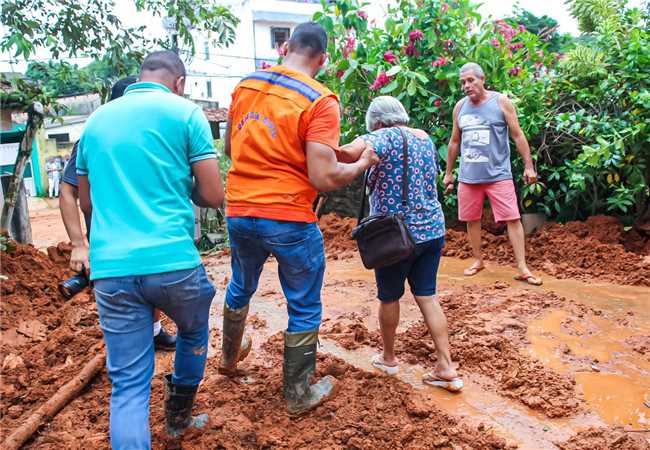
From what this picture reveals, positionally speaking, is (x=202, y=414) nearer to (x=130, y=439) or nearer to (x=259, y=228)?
(x=130, y=439)

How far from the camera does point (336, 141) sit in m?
2.85

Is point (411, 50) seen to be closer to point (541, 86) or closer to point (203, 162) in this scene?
point (541, 86)

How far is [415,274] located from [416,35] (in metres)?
4.49

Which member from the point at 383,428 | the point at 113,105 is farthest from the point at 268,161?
the point at 383,428

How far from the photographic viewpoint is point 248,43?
1251 inches

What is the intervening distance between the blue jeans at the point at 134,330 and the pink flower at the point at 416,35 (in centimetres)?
543

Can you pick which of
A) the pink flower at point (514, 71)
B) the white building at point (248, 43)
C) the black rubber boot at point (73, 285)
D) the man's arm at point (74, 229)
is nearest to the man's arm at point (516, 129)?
the pink flower at point (514, 71)

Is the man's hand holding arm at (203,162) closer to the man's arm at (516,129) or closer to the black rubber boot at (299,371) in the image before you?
the black rubber boot at (299,371)

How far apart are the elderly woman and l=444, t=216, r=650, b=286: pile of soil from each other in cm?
267

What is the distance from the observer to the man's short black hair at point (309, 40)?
2.93 meters

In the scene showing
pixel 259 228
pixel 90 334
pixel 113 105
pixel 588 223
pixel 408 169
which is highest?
pixel 113 105

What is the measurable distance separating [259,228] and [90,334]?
6.64 ft

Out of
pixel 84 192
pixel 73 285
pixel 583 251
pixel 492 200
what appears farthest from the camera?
pixel 583 251

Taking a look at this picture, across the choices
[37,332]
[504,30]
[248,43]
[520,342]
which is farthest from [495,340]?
[248,43]
